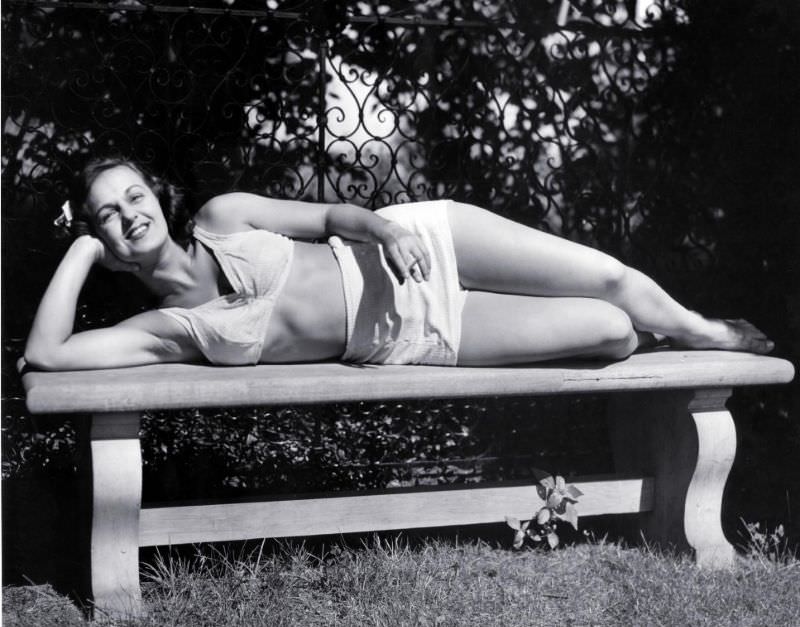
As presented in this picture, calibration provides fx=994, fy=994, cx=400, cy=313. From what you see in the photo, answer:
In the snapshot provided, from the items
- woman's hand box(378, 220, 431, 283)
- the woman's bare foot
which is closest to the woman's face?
woman's hand box(378, 220, 431, 283)

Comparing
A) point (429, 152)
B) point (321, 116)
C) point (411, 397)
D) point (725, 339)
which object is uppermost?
point (321, 116)

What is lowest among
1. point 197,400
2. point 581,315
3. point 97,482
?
point 97,482

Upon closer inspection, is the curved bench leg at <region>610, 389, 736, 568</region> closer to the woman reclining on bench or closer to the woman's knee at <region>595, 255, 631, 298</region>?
the woman reclining on bench

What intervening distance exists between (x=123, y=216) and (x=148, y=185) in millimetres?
165

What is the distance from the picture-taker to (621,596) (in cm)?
298

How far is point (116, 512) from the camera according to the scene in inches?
109

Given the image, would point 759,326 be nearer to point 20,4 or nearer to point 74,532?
point 74,532

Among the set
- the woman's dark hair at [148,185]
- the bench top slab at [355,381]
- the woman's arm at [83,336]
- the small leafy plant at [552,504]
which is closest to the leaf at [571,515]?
the small leafy plant at [552,504]

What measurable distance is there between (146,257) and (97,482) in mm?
696

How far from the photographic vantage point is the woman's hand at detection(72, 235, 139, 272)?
9.79 feet

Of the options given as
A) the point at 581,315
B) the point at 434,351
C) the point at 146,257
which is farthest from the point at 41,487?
the point at 581,315

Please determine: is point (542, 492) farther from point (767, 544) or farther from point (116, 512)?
point (116, 512)

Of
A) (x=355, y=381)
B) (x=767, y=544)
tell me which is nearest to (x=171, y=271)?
(x=355, y=381)

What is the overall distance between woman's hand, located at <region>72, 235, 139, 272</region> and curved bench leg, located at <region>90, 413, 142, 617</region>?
0.55 meters
